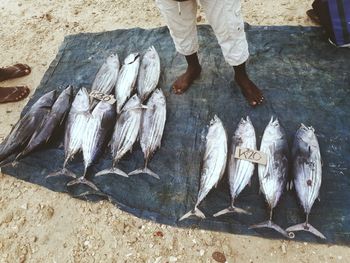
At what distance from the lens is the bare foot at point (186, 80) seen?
→ 3678 millimetres

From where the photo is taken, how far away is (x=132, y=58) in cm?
401

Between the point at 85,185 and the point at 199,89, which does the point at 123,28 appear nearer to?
the point at 199,89

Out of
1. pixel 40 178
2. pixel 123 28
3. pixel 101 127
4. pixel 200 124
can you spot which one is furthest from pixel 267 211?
pixel 123 28

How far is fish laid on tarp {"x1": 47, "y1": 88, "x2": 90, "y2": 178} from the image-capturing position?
3.28m

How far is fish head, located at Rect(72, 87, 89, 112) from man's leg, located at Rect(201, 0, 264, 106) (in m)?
1.44

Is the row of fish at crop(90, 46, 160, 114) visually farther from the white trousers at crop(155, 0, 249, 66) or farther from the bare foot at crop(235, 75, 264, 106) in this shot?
the bare foot at crop(235, 75, 264, 106)

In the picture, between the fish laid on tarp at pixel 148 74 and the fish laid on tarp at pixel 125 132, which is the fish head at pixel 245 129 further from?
the fish laid on tarp at pixel 148 74

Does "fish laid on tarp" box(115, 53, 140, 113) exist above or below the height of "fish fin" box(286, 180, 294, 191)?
above

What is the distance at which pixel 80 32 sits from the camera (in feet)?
15.7

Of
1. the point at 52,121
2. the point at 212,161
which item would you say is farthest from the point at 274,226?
the point at 52,121

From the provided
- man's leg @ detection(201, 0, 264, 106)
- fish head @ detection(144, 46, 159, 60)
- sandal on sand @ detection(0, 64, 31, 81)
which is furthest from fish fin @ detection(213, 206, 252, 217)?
sandal on sand @ detection(0, 64, 31, 81)

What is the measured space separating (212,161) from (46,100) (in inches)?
71.2

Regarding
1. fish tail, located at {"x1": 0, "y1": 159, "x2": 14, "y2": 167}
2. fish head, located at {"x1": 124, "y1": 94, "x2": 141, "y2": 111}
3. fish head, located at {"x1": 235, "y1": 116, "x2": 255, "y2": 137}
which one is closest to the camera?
fish head, located at {"x1": 235, "y1": 116, "x2": 255, "y2": 137}

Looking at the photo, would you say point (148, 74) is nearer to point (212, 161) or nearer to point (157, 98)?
point (157, 98)
